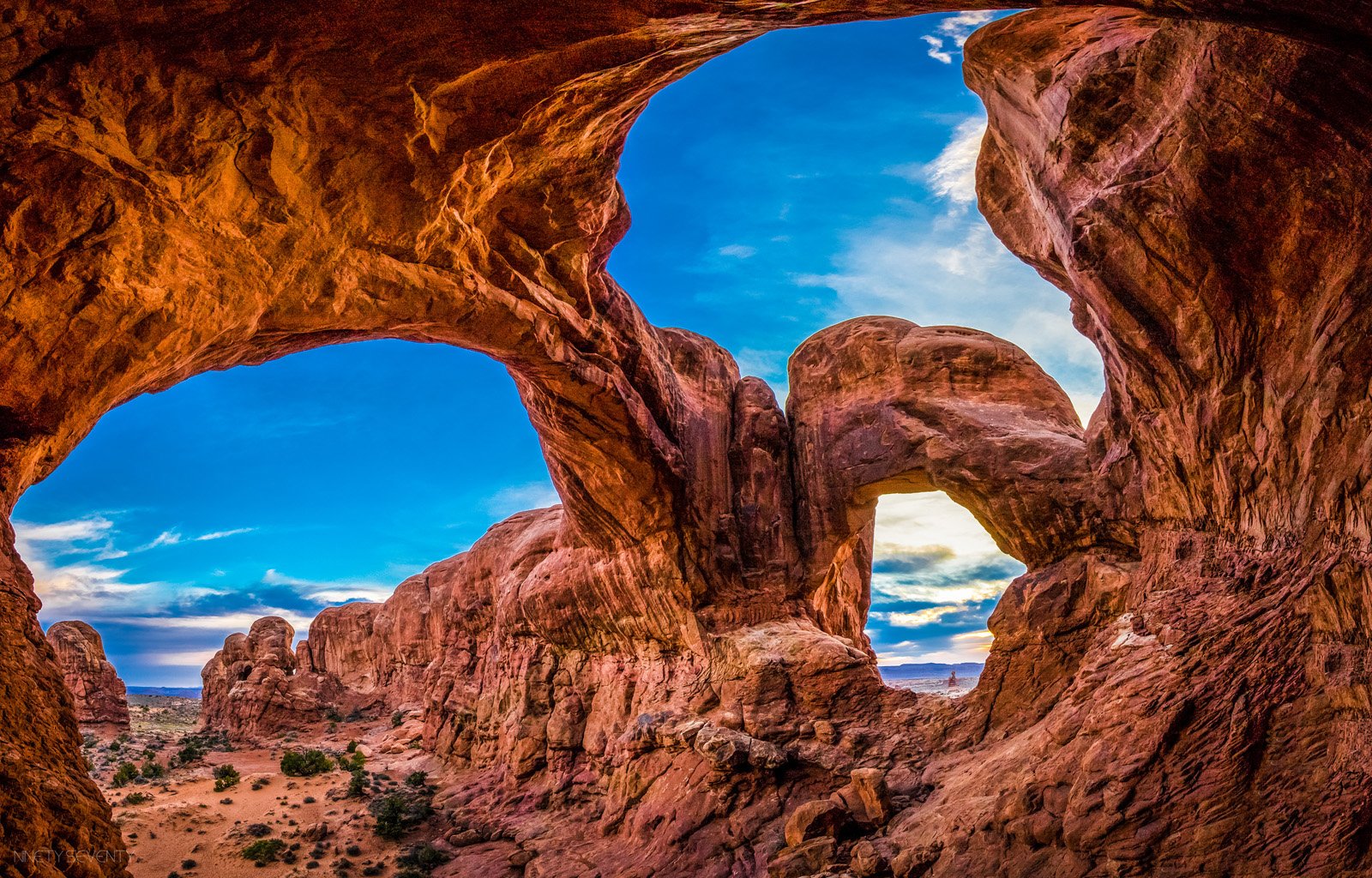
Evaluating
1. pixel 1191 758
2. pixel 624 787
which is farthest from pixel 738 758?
pixel 1191 758

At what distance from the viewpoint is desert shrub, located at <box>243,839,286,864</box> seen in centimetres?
2025

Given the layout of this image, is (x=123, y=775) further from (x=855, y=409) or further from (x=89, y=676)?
(x=855, y=409)

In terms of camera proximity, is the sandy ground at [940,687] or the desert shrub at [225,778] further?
the desert shrub at [225,778]

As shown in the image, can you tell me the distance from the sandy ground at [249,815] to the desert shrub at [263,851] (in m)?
0.14

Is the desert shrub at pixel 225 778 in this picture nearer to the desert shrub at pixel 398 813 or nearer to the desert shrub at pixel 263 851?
the desert shrub at pixel 398 813

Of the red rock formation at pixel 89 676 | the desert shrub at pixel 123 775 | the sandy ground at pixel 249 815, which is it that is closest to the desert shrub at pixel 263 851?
the sandy ground at pixel 249 815

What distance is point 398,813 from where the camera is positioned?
22688 millimetres

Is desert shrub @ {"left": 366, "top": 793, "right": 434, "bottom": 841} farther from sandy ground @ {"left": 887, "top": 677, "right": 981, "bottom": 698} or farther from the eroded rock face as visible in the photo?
the eroded rock face

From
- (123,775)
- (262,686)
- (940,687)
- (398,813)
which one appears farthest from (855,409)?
(262,686)

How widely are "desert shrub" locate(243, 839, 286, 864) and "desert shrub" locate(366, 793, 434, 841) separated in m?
2.53

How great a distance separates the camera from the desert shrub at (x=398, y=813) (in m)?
21.9

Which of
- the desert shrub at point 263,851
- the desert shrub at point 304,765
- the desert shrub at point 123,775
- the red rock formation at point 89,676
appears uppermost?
the red rock formation at point 89,676

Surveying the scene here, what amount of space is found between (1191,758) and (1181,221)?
714 centimetres

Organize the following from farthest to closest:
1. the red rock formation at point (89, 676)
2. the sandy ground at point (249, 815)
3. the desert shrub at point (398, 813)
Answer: the red rock formation at point (89, 676) < the desert shrub at point (398, 813) < the sandy ground at point (249, 815)
